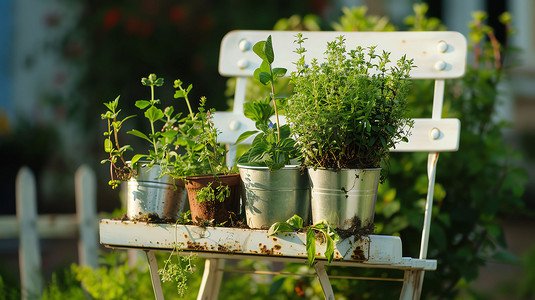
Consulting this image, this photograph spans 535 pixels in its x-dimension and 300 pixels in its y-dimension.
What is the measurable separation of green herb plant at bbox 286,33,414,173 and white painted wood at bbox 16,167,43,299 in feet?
6.64

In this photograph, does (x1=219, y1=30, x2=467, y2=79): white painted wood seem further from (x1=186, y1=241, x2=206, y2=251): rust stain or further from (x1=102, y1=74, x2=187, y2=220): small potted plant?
(x1=186, y1=241, x2=206, y2=251): rust stain

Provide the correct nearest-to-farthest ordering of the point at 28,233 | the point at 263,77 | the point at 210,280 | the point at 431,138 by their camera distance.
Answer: the point at 263,77 → the point at 431,138 → the point at 210,280 → the point at 28,233

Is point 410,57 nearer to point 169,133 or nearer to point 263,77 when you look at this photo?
point 263,77

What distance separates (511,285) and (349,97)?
2.56 m

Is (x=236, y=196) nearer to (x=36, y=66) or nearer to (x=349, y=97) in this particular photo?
(x=349, y=97)

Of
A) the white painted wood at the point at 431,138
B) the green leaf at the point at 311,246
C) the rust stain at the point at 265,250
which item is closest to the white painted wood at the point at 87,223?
the white painted wood at the point at 431,138

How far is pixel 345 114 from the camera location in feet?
3.93

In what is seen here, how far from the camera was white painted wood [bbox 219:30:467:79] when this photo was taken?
172 centimetres

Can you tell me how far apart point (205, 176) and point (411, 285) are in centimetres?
63

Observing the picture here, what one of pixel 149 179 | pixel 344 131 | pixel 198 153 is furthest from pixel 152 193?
pixel 344 131

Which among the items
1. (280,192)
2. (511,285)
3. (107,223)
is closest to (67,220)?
(107,223)

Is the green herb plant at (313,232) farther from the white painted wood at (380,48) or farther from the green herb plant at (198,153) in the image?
the white painted wood at (380,48)

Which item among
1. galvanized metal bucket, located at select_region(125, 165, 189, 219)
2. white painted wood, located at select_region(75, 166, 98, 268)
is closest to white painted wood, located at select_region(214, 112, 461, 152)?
galvanized metal bucket, located at select_region(125, 165, 189, 219)

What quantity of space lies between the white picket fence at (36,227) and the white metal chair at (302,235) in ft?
4.54
